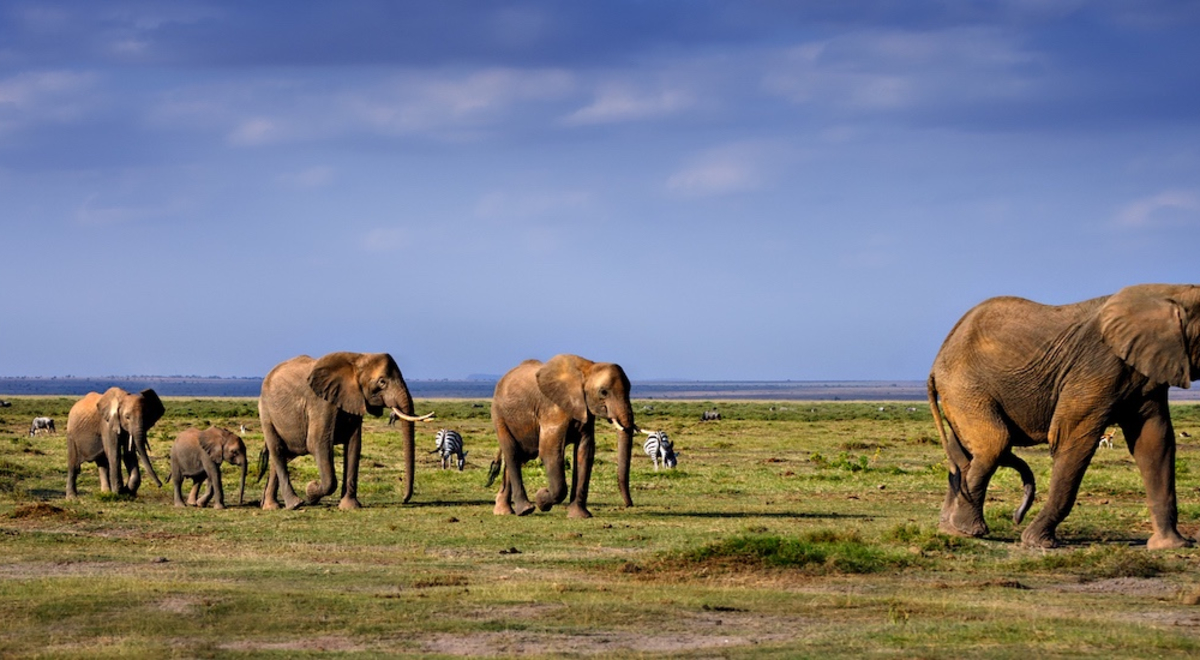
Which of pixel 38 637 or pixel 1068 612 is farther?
pixel 1068 612

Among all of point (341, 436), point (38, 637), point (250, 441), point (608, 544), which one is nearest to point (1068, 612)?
point (608, 544)

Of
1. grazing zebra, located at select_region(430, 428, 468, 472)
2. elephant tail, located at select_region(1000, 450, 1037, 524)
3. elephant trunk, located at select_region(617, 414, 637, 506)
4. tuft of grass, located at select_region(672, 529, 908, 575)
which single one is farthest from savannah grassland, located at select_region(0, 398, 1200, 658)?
grazing zebra, located at select_region(430, 428, 468, 472)

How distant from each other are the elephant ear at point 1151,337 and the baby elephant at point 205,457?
1541 centimetres

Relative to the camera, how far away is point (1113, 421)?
20.6 meters

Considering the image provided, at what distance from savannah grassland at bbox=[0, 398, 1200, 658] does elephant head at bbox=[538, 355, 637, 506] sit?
1.65 m

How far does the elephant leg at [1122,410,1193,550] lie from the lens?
20.1 m

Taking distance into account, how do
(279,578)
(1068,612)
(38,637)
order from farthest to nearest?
(279,578)
(1068,612)
(38,637)

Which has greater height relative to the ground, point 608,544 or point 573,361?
point 573,361

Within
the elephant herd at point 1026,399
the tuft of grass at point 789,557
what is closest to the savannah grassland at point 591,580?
the tuft of grass at point 789,557

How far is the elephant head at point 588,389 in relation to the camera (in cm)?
2470

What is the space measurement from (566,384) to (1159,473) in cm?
906

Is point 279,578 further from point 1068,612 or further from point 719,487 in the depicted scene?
point 719,487

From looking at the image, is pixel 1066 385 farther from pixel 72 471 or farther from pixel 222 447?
pixel 72 471

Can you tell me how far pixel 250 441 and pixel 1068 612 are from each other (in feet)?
133
